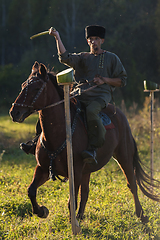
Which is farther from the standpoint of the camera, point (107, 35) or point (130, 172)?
point (107, 35)

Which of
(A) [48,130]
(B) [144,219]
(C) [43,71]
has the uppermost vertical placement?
(C) [43,71]

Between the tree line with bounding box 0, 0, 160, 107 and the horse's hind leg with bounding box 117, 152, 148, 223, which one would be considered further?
the tree line with bounding box 0, 0, 160, 107

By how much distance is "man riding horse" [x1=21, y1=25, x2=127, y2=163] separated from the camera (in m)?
4.71

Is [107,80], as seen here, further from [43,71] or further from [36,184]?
[36,184]

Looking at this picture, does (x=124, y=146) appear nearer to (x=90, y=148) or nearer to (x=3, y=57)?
(x=90, y=148)

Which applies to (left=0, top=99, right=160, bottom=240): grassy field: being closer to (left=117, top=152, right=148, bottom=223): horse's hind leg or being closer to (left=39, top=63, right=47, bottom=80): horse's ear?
(left=117, top=152, right=148, bottom=223): horse's hind leg

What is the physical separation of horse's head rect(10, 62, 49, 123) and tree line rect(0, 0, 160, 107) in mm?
21048

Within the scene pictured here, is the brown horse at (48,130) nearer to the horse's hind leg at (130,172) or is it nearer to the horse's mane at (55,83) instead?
the horse's mane at (55,83)

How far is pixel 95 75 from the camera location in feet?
15.8

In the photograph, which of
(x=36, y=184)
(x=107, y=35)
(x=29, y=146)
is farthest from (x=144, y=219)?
(x=107, y=35)

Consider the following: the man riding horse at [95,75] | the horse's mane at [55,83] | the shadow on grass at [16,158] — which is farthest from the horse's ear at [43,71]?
the shadow on grass at [16,158]

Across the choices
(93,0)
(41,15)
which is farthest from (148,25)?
(41,15)

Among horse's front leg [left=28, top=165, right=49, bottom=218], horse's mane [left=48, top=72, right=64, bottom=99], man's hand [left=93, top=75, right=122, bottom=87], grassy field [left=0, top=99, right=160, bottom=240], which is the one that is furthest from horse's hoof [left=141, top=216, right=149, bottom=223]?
horse's mane [left=48, top=72, right=64, bottom=99]

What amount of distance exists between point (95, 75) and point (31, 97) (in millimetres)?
1220
